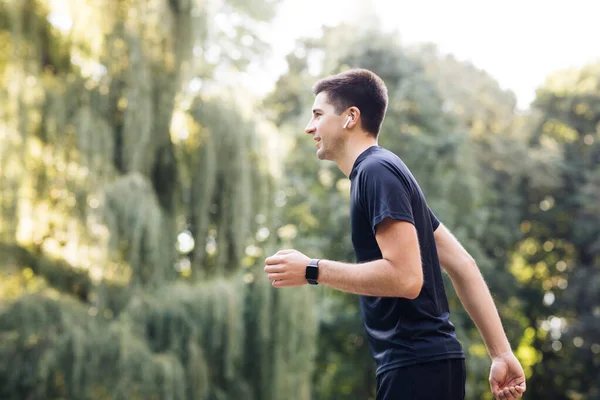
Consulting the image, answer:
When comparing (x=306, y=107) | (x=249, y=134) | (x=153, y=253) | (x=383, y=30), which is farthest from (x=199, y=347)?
(x=383, y=30)

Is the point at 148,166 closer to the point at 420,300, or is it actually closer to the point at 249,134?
the point at 249,134

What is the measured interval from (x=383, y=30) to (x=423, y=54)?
5.55ft

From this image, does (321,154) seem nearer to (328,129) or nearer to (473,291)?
(328,129)

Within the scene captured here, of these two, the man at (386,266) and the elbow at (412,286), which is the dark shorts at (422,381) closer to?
the man at (386,266)

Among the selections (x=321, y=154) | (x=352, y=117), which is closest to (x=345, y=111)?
(x=352, y=117)

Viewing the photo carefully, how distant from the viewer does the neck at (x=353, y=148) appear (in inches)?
104

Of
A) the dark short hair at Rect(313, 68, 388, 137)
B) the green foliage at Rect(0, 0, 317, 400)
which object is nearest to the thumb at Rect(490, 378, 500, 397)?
the dark short hair at Rect(313, 68, 388, 137)

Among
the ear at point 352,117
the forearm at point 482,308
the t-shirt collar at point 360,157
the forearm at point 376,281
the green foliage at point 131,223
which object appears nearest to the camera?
the forearm at point 376,281

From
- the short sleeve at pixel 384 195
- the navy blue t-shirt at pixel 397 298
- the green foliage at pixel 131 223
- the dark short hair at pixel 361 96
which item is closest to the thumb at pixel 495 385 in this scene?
the navy blue t-shirt at pixel 397 298

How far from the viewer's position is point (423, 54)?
20.6m

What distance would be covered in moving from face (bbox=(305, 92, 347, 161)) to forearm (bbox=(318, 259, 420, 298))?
481 millimetres

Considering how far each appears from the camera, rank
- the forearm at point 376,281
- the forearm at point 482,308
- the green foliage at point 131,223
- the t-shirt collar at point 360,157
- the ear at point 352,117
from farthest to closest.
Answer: the green foliage at point 131,223
the forearm at point 482,308
the ear at point 352,117
the t-shirt collar at point 360,157
the forearm at point 376,281

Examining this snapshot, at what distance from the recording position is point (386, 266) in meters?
2.30

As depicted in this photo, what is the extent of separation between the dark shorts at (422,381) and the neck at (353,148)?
674mm
